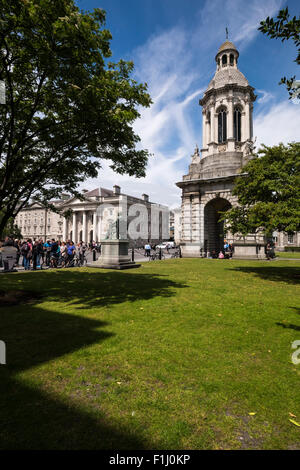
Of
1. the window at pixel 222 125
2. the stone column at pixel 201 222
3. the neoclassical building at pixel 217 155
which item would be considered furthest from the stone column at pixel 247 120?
the stone column at pixel 201 222

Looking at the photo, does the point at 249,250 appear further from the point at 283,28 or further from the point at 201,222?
the point at 283,28

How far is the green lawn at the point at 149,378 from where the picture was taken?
2.44 meters

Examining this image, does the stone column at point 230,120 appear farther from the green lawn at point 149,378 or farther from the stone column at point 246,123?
the green lawn at point 149,378

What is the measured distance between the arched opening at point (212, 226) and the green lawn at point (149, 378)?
23.2m

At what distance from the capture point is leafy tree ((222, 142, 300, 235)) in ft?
39.4

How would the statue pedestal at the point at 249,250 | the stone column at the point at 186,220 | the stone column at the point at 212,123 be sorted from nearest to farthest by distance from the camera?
1. the statue pedestal at the point at 249,250
2. the stone column at the point at 186,220
3. the stone column at the point at 212,123

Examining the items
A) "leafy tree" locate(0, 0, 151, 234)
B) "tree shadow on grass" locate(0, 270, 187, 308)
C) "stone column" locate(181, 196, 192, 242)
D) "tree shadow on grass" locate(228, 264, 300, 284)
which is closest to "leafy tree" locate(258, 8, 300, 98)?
"leafy tree" locate(0, 0, 151, 234)

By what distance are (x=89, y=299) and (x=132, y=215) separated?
254 ft

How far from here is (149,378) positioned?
3.42 m

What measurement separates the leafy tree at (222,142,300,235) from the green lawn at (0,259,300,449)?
21.7 ft

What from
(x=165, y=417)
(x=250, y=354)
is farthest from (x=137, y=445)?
(x=250, y=354)

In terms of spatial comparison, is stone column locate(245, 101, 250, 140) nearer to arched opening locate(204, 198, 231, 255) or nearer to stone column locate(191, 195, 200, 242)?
arched opening locate(204, 198, 231, 255)

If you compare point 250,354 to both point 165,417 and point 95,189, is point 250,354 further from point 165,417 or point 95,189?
point 95,189

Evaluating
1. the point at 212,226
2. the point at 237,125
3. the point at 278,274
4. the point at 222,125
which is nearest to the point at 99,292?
the point at 278,274
